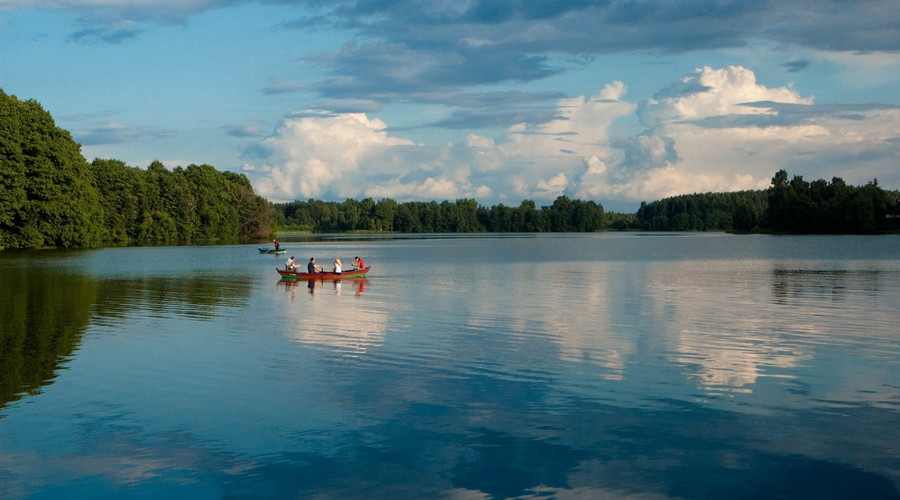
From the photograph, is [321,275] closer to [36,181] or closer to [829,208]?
[36,181]

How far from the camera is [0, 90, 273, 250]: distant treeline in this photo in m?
83.2

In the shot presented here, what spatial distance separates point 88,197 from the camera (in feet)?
322

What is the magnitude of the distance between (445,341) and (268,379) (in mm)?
6558

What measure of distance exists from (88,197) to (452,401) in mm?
95762

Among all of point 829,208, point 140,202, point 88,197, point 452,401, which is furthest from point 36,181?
point 829,208

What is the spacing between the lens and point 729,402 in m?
14.7

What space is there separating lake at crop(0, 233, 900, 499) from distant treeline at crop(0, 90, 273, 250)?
5942 centimetres

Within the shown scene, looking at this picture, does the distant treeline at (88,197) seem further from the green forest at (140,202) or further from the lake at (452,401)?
the lake at (452,401)

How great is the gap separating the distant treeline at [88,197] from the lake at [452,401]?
2339 inches

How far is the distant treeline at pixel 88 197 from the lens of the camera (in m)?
83.2

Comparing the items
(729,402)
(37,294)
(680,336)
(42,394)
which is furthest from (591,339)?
(37,294)

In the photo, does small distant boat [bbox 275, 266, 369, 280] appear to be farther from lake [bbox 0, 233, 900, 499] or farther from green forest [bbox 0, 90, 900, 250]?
green forest [bbox 0, 90, 900, 250]

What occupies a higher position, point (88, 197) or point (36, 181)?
point (36, 181)

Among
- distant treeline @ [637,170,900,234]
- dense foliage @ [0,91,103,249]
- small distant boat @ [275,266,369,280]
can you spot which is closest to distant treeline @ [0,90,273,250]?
dense foliage @ [0,91,103,249]
